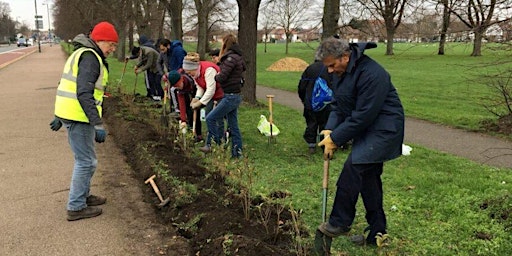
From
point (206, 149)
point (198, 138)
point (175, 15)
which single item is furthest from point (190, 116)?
point (175, 15)

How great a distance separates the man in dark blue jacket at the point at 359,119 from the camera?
3.35m

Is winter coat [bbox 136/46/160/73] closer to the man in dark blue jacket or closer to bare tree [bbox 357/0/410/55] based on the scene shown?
bare tree [bbox 357/0/410/55]

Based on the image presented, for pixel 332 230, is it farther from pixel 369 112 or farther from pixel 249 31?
pixel 249 31

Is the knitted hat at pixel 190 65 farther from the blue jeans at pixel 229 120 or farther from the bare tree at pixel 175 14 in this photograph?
the bare tree at pixel 175 14

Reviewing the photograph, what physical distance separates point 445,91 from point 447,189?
1233 cm

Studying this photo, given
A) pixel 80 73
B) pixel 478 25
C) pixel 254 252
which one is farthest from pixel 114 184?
pixel 478 25

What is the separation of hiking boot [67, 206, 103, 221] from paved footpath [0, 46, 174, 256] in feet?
0.18

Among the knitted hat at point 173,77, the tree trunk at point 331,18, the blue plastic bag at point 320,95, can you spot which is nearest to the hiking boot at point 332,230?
the blue plastic bag at point 320,95

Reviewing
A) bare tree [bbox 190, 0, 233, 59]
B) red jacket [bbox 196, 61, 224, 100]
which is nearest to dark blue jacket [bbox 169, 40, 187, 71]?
red jacket [bbox 196, 61, 224, 100]

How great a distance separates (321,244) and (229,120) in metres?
3.50

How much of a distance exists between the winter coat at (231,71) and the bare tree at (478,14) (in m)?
2.92

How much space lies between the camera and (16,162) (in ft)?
22.2

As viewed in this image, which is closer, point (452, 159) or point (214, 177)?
point (214, 177)

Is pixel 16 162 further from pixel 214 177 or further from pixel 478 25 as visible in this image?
pixel 478 25
